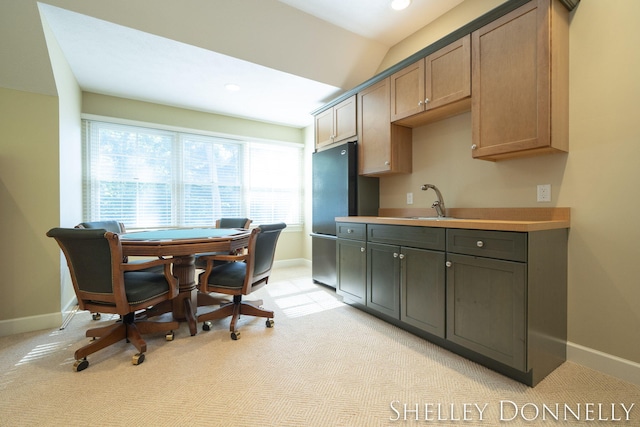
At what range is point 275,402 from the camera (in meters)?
1.48

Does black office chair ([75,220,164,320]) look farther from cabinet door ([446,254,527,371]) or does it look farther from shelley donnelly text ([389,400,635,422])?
cabinet door ([446,254,527,371])

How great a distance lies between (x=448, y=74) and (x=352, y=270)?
200 cm

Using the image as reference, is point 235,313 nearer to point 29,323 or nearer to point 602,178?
point 29,323

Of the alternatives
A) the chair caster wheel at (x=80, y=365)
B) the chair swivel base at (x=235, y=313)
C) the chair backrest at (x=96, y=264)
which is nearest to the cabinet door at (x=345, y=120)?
the chair swivel base at (x=235, y=313)

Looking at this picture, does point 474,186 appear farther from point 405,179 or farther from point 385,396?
point 385,396

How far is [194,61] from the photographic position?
281cm

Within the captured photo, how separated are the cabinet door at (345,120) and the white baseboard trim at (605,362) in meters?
2.74

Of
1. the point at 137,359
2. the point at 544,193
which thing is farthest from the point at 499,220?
the point at 137,359

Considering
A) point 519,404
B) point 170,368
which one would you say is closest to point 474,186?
point 519,404

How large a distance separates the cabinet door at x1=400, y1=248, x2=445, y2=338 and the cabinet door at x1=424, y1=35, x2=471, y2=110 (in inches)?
50.8

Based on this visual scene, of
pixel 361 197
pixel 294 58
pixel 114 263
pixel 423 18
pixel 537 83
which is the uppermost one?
pixel 423 18

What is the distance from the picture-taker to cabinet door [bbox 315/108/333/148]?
3615 millimetres

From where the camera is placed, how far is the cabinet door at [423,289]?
6.48ft

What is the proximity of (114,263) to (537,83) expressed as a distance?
3.03 meters
